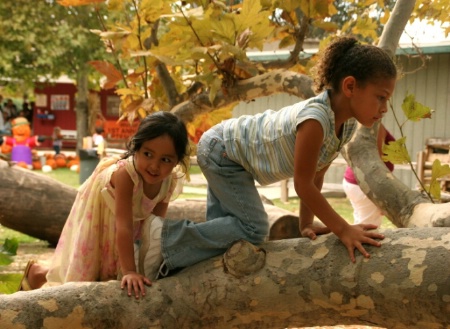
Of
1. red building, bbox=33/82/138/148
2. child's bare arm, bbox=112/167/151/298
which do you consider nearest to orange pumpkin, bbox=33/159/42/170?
red building, bbox=33/82/138/148

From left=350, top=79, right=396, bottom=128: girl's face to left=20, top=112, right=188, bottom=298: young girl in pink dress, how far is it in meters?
0.79

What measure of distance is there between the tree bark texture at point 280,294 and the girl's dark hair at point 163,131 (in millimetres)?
564

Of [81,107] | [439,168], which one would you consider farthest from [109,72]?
[81,107]

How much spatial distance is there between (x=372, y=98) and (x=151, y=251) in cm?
109

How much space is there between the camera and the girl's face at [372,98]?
8.33ft

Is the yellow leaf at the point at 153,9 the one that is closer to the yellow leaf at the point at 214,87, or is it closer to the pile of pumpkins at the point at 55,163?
the yellow leaf at the point at 214,87

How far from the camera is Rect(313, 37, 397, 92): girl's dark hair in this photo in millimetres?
2539

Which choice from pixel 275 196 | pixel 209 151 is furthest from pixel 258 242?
pixel 275 196

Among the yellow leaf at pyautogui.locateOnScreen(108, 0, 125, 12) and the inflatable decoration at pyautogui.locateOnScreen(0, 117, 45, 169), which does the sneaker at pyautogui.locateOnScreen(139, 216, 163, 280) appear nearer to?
the yellow leaf at pyautogui.locateOnScreen(108, 0, 125, 12)

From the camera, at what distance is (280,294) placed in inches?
94.8

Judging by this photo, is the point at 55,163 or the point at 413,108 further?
the point at 55,163

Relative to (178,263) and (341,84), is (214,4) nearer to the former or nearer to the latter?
(341,84)

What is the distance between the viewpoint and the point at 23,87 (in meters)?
24.8

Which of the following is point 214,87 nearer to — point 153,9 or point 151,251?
point 153,9
